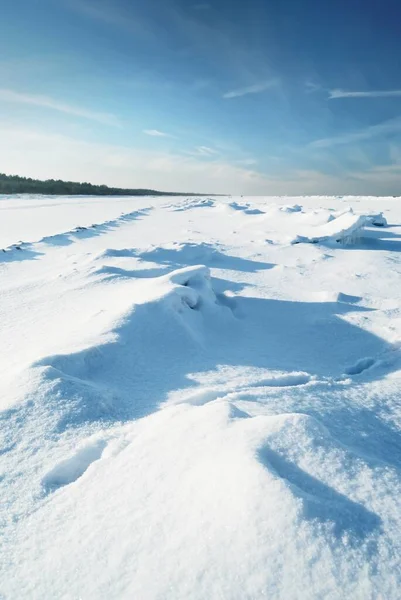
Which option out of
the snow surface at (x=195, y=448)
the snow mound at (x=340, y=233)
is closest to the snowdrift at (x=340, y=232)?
the snow mound at (x=340, y=233)

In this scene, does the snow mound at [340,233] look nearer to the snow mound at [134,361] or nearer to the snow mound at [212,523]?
the snow mound at [134,361]

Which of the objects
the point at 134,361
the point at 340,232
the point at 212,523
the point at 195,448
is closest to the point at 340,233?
the point at 340,232

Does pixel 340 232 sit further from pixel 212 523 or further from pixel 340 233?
pixel 212 523

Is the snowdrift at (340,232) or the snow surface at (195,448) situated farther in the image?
the snowdrift at (340,232)

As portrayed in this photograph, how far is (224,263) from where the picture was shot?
611 cm

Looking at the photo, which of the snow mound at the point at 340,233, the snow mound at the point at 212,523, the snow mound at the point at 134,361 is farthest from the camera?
the snow mound at the point at 340,233

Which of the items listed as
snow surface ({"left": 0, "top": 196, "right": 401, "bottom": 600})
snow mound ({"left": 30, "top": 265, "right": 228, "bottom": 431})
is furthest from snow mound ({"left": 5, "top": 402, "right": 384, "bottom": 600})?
snow mound ({"left": 30, "top": 265, "right": 228, "bottom": 431})

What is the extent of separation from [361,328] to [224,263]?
300 centimetres

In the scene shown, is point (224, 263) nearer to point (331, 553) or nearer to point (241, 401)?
point (241, 401)

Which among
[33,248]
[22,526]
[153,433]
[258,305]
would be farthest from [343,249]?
[22,526]

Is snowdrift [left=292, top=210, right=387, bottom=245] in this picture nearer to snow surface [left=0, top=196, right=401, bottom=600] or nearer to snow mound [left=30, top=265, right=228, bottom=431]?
snow surface [left=0, top=196, right=401, bottom=600]

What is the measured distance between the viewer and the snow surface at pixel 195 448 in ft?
3.23

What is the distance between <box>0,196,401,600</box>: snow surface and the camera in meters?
0.98

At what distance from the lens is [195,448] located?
54.2 inches
